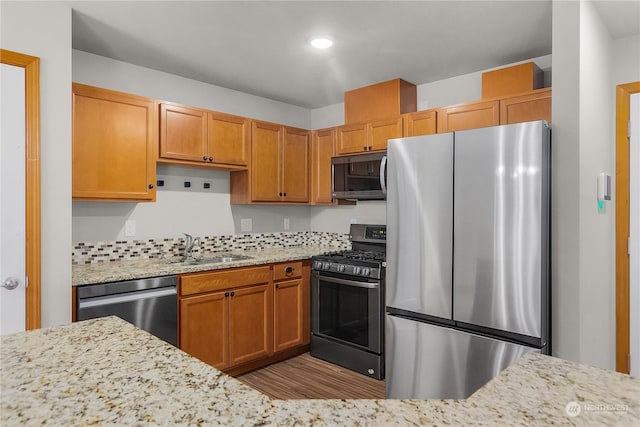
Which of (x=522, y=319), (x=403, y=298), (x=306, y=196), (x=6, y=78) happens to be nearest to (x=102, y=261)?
(x=6, y=78)

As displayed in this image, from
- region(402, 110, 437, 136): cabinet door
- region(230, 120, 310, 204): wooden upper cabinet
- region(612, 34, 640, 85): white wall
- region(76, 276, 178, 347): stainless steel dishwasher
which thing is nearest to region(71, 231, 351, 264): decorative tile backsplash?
region(230, 120, 310, 204): wooden upper cabinet

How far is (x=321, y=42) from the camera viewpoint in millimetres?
2842

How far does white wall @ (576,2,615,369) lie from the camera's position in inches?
83.2

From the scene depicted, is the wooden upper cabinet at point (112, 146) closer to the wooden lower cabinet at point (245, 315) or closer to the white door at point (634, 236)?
the wooden lower cabinet at point (245, 315)

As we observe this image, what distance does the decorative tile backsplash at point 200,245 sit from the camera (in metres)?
3.06

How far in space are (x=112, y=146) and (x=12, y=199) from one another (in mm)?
808

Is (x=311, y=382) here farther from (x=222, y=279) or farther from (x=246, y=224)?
(x=246, y=224)

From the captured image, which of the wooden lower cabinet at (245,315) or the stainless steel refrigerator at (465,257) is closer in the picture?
the stainless steel refrigerator at (465,257)

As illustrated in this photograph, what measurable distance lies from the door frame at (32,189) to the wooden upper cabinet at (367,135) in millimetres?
2502

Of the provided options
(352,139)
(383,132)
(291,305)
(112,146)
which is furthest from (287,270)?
(112,146)

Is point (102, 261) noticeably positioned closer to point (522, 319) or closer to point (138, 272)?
point (138, 272)

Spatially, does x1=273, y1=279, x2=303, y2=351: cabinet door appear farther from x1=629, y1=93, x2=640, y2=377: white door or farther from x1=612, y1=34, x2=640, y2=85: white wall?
x1=612, y1=34, x2=640, y2=85: white wall

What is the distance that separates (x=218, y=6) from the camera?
7.75 feet

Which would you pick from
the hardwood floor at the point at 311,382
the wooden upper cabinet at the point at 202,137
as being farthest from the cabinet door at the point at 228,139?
the hardwood floor at the point at 311,382
